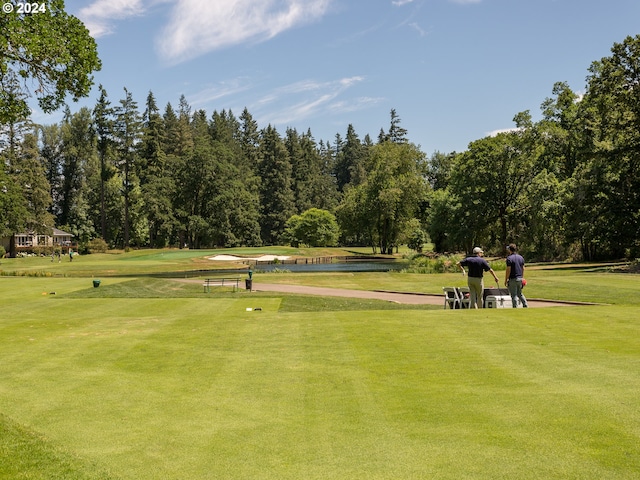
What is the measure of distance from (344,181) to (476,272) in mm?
167509

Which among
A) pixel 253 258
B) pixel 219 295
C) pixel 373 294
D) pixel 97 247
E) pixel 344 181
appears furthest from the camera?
pixel 344 181

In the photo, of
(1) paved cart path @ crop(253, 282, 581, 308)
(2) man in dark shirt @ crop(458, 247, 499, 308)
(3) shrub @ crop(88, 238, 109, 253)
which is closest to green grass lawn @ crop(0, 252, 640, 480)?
(2) man in dark shirt @ crop(458, 247, 499, 308)

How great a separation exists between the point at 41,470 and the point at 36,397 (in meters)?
3.09

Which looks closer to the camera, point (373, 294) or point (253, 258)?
point (373, 294)

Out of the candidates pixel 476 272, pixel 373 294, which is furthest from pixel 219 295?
pixel 476 272

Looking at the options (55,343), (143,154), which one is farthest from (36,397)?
(143,154)

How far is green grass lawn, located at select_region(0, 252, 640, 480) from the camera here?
612cm

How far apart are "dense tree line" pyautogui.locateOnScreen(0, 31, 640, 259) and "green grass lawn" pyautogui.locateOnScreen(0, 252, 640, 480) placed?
38.7ft

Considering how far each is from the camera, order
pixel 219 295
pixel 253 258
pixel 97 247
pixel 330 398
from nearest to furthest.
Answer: pixel 330 398
pixel 219 295
pixel 253 258
pixel 97 247

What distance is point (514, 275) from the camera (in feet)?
59.7

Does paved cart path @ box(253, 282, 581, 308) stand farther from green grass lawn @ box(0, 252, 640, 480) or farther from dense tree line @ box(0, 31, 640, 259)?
dense tree line @ box(0, 31, 640, 259)

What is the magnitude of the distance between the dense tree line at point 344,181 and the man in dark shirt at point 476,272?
1637cm

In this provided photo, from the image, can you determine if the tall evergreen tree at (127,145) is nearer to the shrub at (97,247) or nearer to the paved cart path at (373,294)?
the shrub at (97,247)

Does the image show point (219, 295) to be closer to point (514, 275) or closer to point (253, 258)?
point (514, 275)
